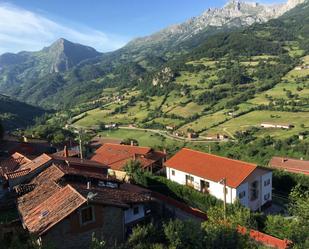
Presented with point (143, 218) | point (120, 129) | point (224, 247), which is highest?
point (224, 247)

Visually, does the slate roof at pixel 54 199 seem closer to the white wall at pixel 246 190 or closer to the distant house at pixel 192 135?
the white wall at pixel 246 190

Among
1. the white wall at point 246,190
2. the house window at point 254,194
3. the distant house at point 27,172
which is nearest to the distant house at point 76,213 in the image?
the distant house at point 27,172

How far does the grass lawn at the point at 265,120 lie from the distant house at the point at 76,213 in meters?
99.7

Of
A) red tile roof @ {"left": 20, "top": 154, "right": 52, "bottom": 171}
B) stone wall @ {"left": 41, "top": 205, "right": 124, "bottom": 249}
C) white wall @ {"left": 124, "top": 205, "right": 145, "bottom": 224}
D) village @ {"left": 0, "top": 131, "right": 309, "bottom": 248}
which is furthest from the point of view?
red tile roof @ {"left": 20, "top": 154, "right": 52, "bottom": 171}

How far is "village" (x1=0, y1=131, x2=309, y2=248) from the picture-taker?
25.9 m

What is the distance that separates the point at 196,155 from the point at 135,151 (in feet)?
50.4

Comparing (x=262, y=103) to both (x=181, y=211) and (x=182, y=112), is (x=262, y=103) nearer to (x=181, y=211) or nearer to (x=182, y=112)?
(x=182, y=112)

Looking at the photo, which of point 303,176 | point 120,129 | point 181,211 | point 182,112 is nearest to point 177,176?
point 181,211

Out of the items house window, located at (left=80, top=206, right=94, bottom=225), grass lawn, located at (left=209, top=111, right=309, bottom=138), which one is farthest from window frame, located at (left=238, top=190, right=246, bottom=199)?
grass lawn, located at (left=209, top=111, right=309, bottom=138)

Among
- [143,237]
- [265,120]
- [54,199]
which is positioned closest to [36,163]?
[54,199]

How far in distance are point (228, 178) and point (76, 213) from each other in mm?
23630

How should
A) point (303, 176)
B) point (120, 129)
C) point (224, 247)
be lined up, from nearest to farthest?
point (224, 247) < point (303, 176) < point (120, 129)

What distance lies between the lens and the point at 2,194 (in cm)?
3578

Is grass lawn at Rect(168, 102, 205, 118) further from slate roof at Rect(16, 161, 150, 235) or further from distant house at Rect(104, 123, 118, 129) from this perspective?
slate roof at Rect(16, 161, 150, 235)
